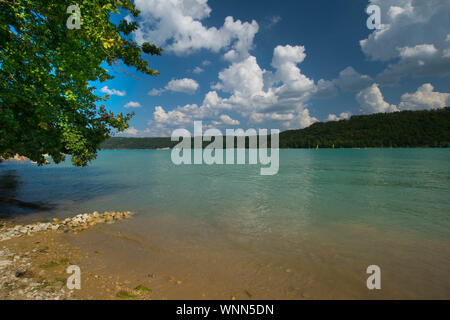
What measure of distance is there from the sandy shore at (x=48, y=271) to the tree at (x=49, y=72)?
4.25 meters

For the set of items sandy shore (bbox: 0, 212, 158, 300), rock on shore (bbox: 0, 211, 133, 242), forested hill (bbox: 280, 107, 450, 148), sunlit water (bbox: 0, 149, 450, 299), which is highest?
forested hill (bbox: 280, 107, 450, 148)

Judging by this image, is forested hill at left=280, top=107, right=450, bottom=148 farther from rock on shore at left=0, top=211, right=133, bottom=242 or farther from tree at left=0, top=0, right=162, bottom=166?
tree at left=0, top=0, right=162, bottom=166

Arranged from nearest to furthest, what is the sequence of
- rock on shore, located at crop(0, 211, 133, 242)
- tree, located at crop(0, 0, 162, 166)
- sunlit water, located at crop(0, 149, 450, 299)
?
sunlit water, located at crop(0, 149, 450, 299), tree, located at crop(0, 0, 162, 166), rock on shore, located at crop(0, 211, 133, 242)

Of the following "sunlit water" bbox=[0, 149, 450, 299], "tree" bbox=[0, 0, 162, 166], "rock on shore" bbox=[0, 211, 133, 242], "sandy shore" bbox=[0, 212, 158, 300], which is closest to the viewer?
"sandy shore" bbox=[0, 212, 158, 300]

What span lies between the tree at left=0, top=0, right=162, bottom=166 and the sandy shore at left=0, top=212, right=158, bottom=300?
4.25 meters

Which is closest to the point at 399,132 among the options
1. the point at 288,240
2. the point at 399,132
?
the point at 399,132

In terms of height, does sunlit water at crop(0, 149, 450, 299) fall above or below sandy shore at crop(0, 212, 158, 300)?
below

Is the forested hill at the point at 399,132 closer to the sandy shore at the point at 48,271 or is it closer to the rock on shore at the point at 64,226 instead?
the rock on shore at the point at 64,226

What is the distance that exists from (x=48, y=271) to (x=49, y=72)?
8114 millimetres

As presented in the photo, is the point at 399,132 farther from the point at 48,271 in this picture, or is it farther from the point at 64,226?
the point at 48,271

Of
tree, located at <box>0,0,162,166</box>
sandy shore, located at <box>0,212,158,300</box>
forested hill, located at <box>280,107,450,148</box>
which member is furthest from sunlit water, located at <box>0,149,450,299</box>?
forested hill, located at <box>280,107,450,148</box>

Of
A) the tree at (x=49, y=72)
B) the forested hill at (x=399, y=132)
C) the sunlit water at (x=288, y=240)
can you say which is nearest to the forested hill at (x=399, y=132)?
the forested hill at (x=399, y=132)

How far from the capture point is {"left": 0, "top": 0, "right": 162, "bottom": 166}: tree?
766cm
